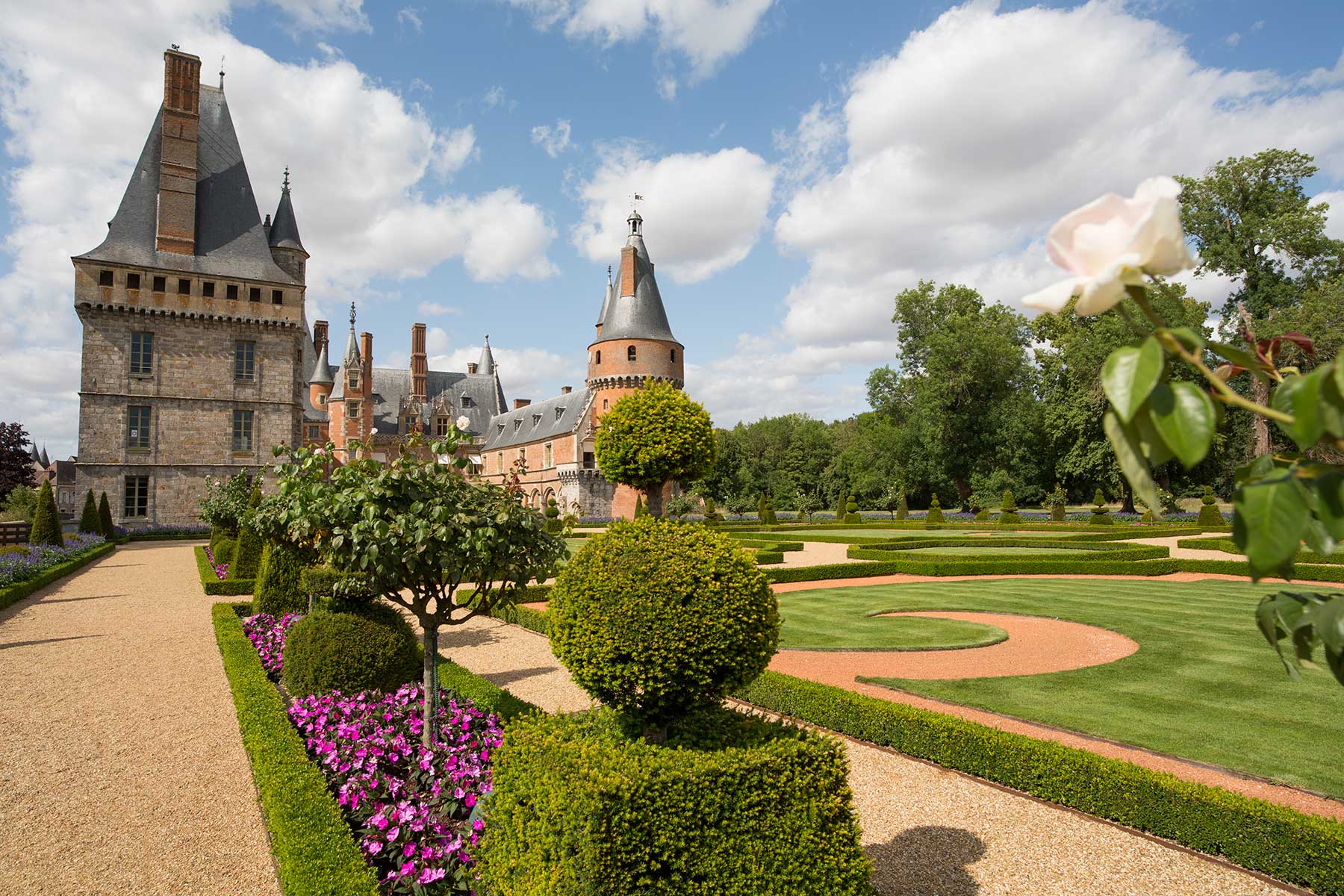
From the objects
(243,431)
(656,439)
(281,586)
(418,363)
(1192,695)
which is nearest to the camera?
(1192,695)

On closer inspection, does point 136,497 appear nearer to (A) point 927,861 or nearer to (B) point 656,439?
(B) point 656,439

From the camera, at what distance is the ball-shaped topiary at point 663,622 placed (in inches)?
138

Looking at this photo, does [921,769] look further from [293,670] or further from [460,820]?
[293,670]

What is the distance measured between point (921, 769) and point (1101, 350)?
39.2 metres

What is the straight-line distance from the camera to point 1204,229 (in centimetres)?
4025

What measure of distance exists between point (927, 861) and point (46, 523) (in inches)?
1010

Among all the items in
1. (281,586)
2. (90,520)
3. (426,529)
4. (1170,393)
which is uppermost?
(90,520)

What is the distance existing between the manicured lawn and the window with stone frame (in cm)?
2808

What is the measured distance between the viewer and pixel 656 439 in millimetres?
15602

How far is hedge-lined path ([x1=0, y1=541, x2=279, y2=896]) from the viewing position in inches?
183

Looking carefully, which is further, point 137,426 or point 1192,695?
point 137,426

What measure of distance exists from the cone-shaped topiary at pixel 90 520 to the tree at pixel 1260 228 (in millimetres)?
49466

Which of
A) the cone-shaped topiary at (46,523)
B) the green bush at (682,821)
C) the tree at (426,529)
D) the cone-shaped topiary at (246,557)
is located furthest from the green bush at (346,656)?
the cone-shaped topiary at (46,523)

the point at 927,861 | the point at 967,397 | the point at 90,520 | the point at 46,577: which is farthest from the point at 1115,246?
the point at 967,397
